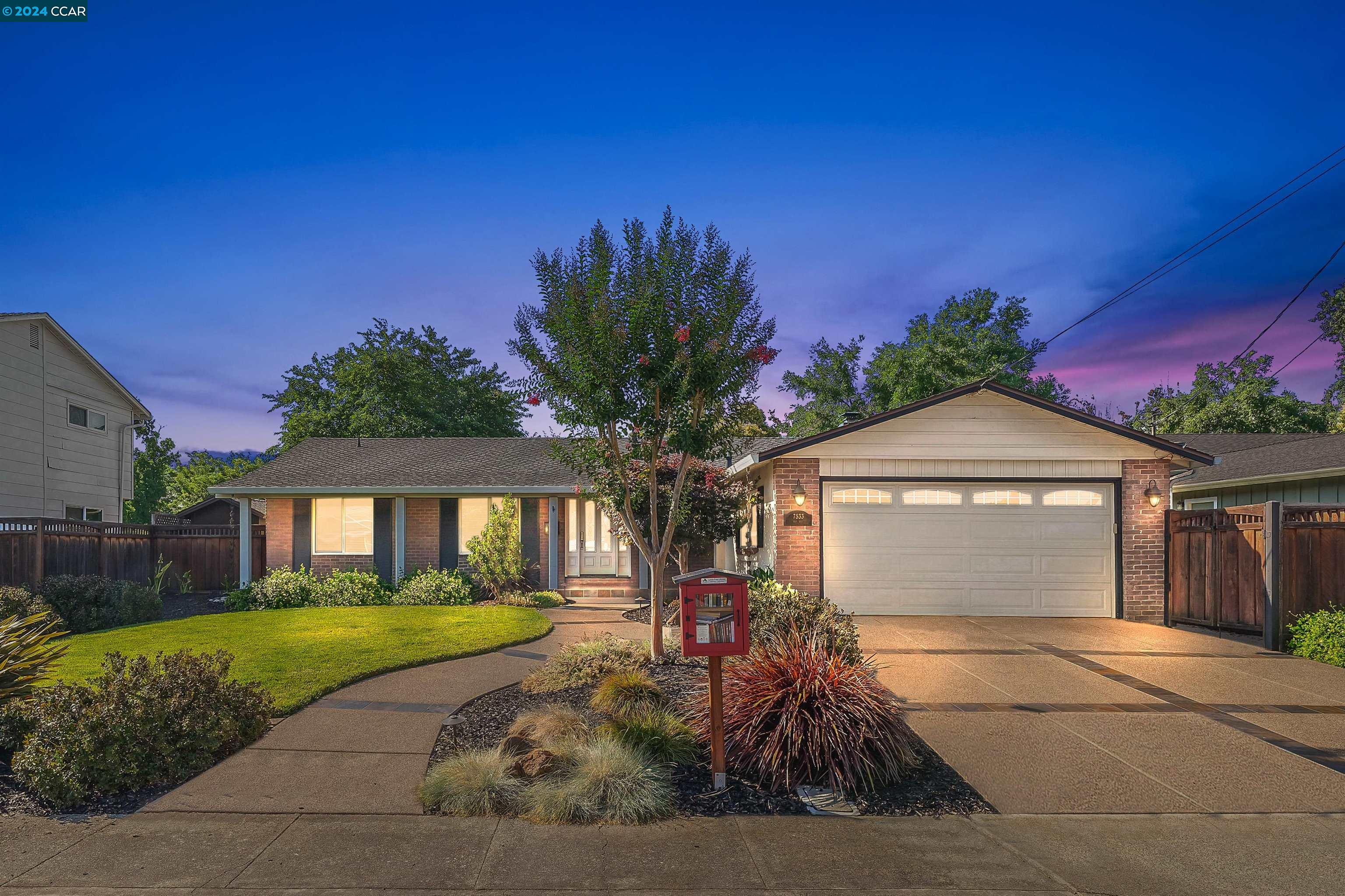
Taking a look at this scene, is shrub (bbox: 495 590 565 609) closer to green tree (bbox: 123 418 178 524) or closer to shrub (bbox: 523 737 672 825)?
shrub (bbox: 523 737 672 825)

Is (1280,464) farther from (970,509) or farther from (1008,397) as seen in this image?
(970,509)

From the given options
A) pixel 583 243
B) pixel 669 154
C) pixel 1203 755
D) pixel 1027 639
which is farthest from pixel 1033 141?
pixel 1203 755

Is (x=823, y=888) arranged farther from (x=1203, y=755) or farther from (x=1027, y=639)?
(x=1027, y=639)

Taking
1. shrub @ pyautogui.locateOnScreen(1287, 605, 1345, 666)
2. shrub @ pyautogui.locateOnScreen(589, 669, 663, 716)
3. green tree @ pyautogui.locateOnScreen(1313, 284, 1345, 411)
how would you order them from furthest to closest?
green tree @ pyautogui.locateOnScreen(1313, 284, 1345, 411)
shrub @ pyautogui.locateOnScreen(1287, 605, 1345, 666)
shrub @ pyautogui.locateOnScreen(589, 669, 663, 716)

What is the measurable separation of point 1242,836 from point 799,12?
11902 millimetres

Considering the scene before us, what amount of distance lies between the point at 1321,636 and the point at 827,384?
92.0 ft

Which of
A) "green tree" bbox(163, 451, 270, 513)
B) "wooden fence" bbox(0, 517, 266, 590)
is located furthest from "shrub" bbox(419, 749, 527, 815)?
"green tree" bbox(163, 451, 270, 513)

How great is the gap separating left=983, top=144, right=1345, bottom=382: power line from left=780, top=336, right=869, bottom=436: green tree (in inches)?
752

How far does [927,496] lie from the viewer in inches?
522

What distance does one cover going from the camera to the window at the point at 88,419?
18.5m

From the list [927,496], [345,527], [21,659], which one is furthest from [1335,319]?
[21,659]

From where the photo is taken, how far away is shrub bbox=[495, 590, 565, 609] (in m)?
16.0

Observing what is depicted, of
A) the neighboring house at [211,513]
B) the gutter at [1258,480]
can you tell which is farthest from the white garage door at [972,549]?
the neighboring house at [211,513]

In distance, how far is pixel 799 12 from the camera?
38.5 ft
